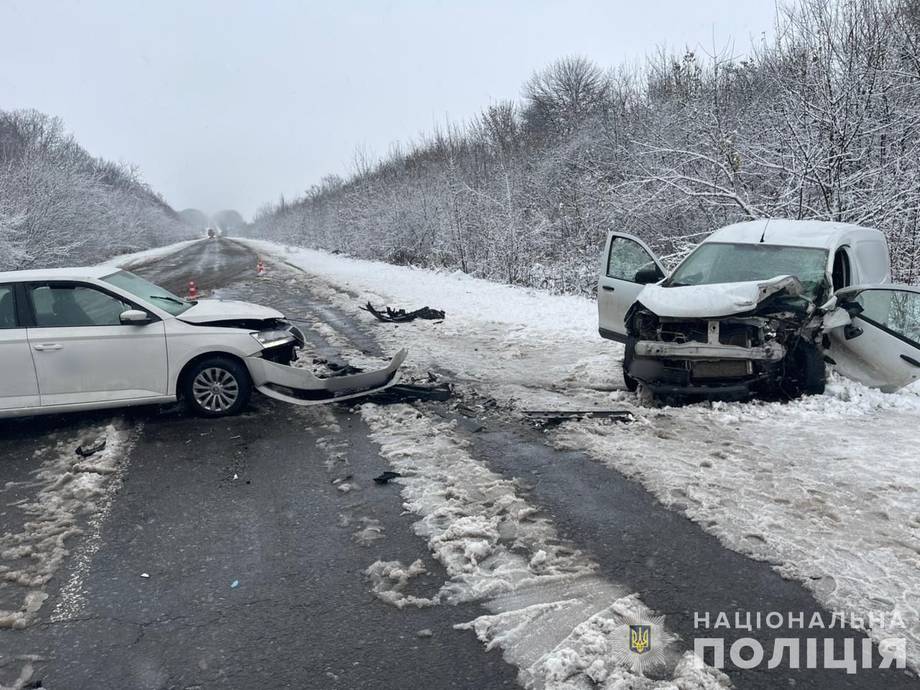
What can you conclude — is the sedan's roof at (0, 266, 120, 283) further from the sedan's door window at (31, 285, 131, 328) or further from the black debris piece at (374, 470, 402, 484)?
the black debris piece at (374, 470, 402, 484)

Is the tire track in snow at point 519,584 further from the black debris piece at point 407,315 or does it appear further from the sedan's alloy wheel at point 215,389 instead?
the black debris piece at point 407,315

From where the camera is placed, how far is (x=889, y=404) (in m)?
6.10

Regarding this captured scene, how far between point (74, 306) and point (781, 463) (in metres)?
6.66

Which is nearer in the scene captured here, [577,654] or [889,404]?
[577,654]

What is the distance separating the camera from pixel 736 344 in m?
6.03

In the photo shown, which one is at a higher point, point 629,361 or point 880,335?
point 880,335

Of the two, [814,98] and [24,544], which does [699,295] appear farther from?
[814,98]

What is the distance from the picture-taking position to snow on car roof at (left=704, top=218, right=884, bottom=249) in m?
6.85

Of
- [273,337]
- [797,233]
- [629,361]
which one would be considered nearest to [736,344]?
[629,361]

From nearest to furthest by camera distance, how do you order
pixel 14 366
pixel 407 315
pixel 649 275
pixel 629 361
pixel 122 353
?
pixel 14 366, pixel 122 353, pixel 629 361, pixel 649 275, pixel 407 315

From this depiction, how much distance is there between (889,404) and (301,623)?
596 centimetres

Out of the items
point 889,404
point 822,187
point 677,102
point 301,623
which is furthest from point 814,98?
point 301,623

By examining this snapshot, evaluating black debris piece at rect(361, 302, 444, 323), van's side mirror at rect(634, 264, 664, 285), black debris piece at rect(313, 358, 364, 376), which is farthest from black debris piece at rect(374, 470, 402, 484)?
black debris piece at rect(361, 302, 444, 323)

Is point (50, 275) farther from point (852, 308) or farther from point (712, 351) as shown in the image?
point (852, 308)
